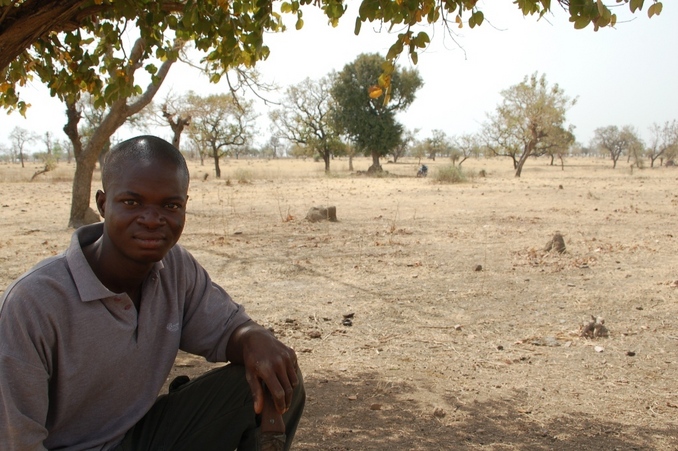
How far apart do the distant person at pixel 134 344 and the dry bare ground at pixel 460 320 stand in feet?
3.48

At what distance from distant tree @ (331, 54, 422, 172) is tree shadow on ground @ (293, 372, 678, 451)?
33.9 metres

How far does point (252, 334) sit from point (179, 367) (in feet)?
7.14

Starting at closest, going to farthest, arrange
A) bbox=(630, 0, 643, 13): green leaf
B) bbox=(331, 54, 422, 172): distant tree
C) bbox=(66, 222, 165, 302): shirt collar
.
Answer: bbox=(66, 222, 165, 302): shirt collar < bbox=(630, 0, 643, 13): green leaf < bbox=(331, 54, 422, 172): distant tree

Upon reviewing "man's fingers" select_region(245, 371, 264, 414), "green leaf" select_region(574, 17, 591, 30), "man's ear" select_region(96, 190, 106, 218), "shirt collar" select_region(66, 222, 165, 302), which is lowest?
"man's fingers" select_region(245, 371, 264, 414)

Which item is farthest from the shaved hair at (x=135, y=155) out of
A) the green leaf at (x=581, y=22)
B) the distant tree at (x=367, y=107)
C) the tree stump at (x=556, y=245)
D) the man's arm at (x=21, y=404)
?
the distant tree at (x=367, y=107)

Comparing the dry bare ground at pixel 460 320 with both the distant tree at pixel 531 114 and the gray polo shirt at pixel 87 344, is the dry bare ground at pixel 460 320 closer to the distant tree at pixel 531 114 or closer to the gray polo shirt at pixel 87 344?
the gray polo shirt at pixel 87 344

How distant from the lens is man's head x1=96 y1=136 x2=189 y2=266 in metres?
1.71

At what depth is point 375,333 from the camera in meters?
4.57

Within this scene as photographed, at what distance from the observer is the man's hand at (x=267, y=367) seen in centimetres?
178

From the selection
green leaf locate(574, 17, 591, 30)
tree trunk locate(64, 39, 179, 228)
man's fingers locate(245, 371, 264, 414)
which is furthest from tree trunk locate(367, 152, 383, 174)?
man's fingers locate(245, 371, 264, 414)

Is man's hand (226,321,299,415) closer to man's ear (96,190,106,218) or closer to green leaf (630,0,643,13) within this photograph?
man's ear (96,190,106,218)

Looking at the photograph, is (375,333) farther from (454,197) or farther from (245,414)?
(454,197)

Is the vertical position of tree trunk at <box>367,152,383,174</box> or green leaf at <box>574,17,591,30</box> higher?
green leaf at <box>574,17,591,30</box>

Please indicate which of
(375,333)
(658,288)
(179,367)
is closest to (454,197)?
(658,288)
